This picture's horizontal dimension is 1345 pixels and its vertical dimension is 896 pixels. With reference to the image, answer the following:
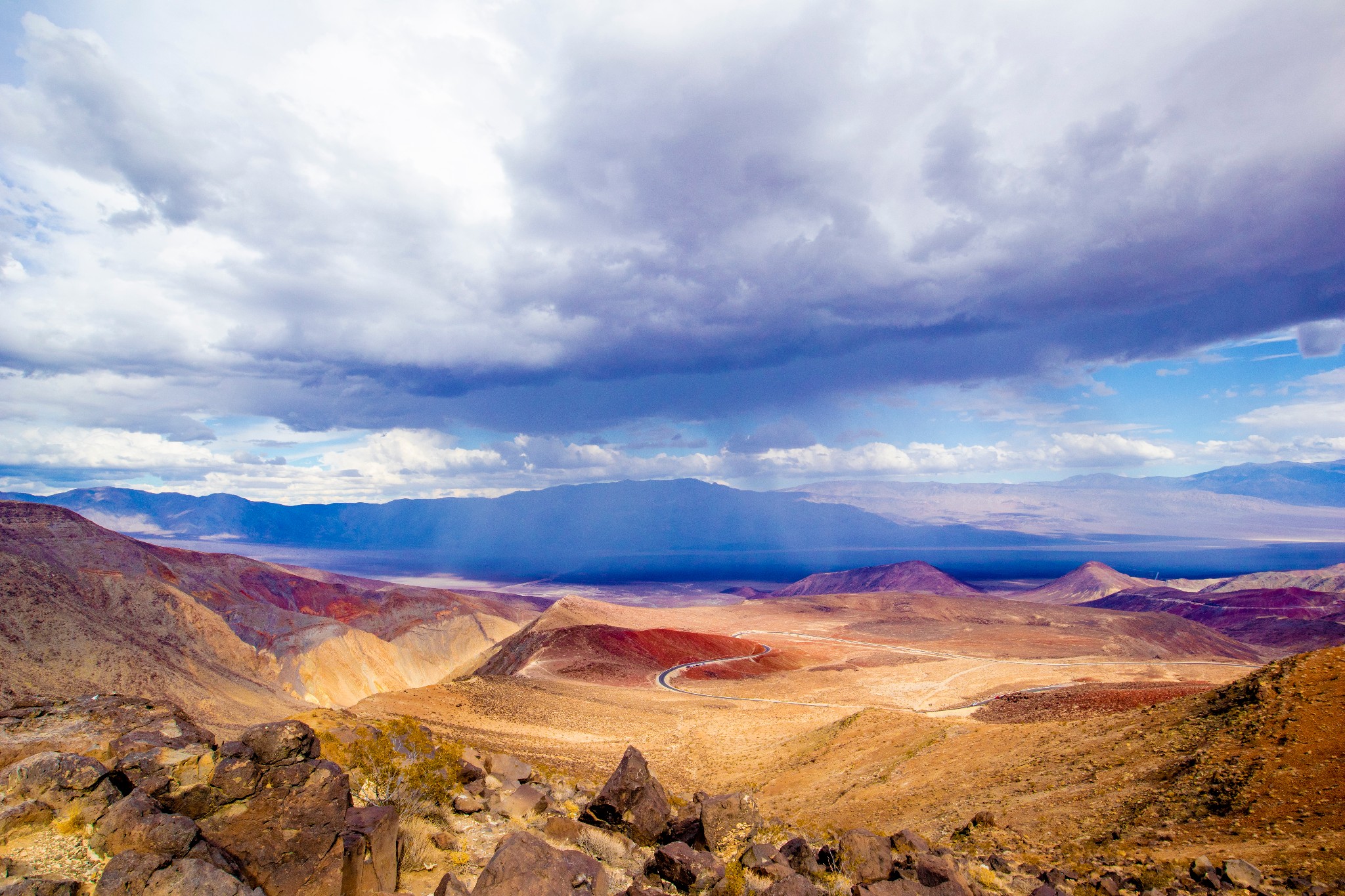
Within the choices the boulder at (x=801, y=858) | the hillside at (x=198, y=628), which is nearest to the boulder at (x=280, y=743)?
the boulder at (x=801, y=858)

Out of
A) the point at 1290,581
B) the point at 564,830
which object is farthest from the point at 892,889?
the point at 1290,581

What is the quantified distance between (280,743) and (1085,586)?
8271 inches

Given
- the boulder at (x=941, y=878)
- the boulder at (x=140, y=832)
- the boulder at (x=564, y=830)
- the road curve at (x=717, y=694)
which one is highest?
the boulder at (x=140, y=832)

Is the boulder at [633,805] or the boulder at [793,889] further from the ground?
the boulder at [793,889]

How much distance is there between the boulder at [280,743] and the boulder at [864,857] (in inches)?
350

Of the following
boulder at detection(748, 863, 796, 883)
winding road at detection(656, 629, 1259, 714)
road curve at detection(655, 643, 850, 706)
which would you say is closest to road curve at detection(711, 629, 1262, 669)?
winding road at detection(656, 629, 1259, 714)

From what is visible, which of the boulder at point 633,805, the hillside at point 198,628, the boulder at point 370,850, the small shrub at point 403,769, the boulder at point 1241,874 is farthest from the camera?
the hillside at point 198,628

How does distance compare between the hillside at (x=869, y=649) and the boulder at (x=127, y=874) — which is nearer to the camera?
the boulder at (x=127, y=874)

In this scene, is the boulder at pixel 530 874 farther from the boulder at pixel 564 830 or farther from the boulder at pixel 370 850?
the boulder at pixel 564 830

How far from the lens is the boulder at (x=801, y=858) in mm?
12133

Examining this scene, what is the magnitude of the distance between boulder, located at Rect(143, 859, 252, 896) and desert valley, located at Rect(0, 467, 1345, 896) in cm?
3

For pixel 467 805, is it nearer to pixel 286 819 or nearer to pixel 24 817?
pixel 286 819

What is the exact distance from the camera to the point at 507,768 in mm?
18219

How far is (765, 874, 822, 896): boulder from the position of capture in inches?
374
